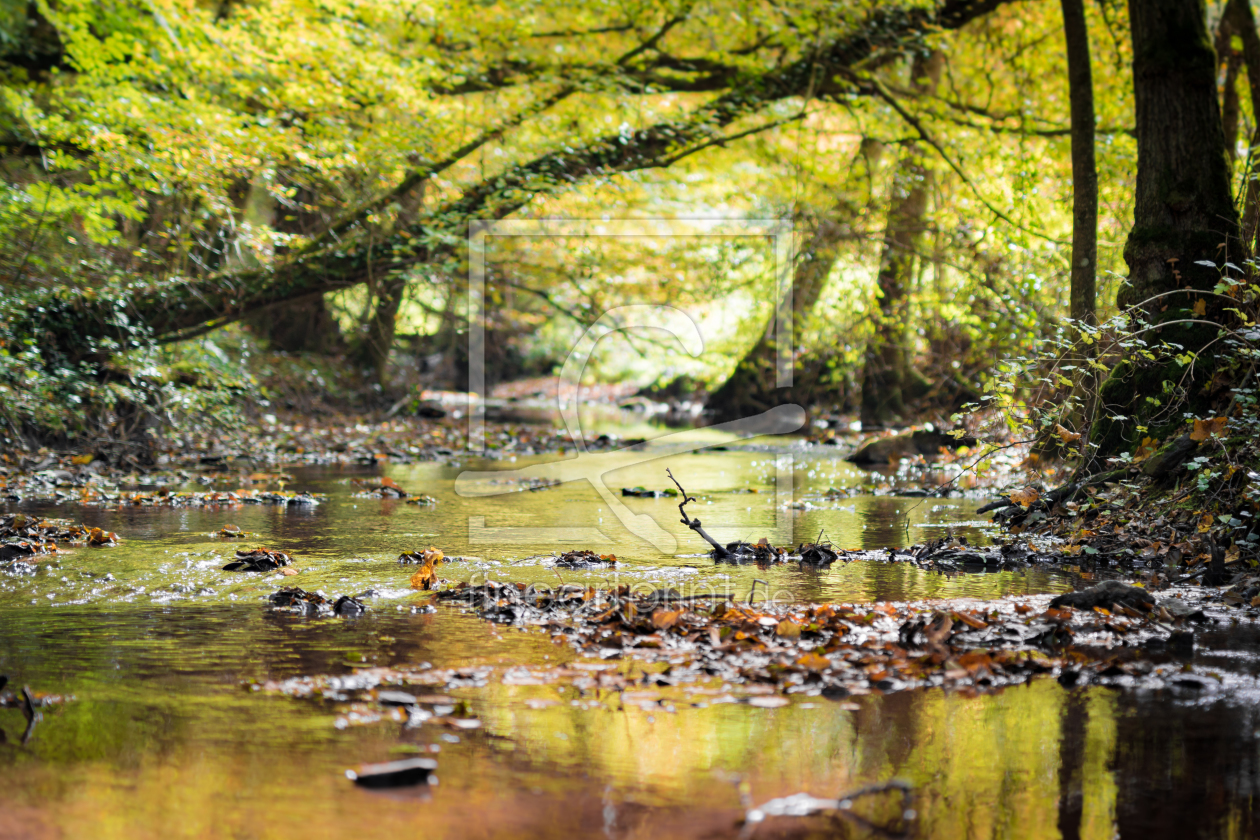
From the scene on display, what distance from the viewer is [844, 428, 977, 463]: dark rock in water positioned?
11.9 meters

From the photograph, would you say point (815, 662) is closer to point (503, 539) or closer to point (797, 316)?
point (503, 539)

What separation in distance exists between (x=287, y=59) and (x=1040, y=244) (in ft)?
30.1

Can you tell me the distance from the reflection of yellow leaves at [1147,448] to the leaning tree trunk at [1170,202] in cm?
25

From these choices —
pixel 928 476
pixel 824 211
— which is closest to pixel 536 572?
pixel 928 476

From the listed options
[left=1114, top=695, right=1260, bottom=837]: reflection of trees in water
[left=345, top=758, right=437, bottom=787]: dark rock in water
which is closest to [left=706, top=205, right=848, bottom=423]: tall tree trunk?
[left=1114, top=695, right=1260, bottom=837]: reflection of trees in water

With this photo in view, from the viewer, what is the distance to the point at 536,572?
506cm

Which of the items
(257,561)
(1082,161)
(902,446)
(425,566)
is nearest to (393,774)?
(425,566)

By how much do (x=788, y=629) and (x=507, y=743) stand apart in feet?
4.45

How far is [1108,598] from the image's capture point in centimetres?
401

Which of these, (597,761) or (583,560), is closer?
(597,761)

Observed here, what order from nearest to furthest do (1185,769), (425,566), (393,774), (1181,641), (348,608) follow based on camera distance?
(393,774) → (1185,769) → (1181,641) → (348,608) → (425,566)

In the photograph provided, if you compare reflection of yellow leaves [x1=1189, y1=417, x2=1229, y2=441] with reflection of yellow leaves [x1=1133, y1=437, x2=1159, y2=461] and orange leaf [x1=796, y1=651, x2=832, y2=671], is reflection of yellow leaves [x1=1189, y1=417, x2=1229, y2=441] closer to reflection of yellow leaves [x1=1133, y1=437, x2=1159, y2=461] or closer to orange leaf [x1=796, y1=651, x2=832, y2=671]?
reflection of yellow leaves [x1=1133, y1=437, x2=1159, y2=461]

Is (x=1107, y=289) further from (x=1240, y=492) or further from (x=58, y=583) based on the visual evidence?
(x=58, y=583)

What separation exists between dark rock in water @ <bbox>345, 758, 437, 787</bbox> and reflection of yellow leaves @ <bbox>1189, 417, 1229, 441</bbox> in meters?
4.30
